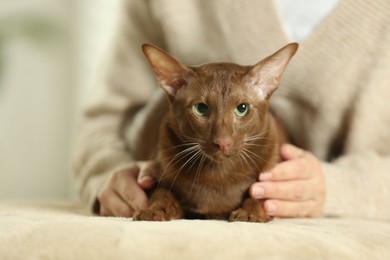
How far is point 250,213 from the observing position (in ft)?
3.85

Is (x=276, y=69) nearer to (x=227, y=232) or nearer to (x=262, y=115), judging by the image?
(x=262, y=115)

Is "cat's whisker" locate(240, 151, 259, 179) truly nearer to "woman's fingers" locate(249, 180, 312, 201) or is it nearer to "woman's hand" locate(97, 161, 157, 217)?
"woman's fingers" locate(249, 180, 312, 201)

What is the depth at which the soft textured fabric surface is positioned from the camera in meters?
0.88

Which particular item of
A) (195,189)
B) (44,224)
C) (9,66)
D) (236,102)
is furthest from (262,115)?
(9,66)

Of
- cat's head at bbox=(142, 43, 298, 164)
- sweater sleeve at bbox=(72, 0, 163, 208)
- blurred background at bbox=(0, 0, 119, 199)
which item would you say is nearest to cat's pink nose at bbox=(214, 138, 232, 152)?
cat's head at bbox=(142, 43, 298, 164)

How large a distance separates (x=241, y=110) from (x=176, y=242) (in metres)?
0.41

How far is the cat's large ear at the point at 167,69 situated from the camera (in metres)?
1.25

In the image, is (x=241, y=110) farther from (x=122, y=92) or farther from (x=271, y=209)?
(x=122, y=92)

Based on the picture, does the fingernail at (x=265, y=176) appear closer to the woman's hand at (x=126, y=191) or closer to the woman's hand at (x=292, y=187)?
the woman's hand at (x=292, y=187)

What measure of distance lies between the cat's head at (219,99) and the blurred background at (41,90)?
1.71 m

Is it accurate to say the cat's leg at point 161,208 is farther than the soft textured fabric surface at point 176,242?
Yes

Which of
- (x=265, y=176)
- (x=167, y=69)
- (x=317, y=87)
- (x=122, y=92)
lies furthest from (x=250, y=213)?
(x=122, y=92)

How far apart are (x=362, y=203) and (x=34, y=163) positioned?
2132 mm

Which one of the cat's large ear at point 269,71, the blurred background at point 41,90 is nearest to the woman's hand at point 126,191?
the cat's large ear at point 269,71
